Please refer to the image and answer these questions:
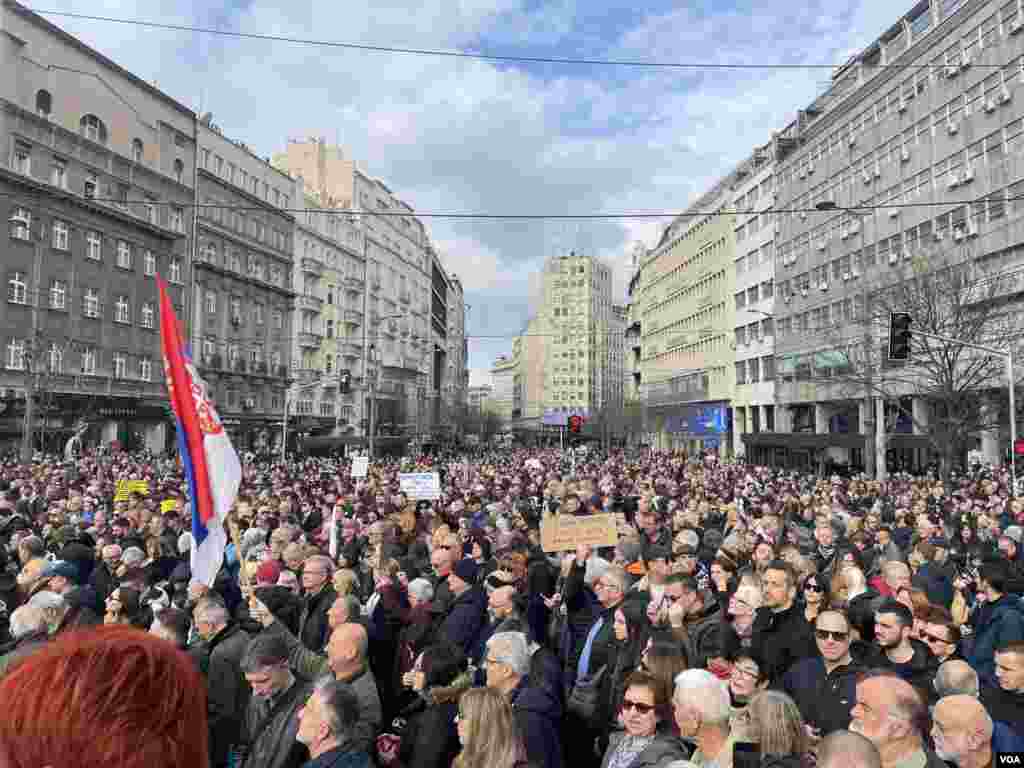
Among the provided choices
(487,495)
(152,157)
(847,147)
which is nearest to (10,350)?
(152,157)

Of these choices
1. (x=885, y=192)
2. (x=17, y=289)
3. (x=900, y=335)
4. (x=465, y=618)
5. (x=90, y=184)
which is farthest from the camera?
(x=885, y=192)

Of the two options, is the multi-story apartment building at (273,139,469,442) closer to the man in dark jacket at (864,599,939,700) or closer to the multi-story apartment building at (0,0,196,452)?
the multi-story apartment building at (0,0,196,452)

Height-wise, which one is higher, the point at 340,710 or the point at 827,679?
the point at 340,710

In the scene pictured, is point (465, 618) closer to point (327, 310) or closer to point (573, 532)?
point (573, 532)

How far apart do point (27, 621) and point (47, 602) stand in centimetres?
17

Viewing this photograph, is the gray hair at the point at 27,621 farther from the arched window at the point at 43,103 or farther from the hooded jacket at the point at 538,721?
the arched window at the point at 43,103

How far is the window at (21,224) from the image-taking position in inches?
1569

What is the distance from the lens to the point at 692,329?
79812mm

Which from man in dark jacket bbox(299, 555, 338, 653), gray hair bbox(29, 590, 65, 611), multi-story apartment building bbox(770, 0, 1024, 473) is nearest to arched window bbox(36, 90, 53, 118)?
multi-story apartment building bbox(770, 0, 1024, 473)

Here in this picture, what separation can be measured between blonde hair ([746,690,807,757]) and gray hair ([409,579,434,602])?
11.5 ft

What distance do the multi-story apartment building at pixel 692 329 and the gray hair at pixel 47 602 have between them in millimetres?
62206

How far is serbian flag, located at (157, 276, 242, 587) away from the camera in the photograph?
6409 mm

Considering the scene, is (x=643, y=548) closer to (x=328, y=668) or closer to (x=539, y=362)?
(x=328, y=668)

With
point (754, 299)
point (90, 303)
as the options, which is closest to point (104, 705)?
point (90, 303)
